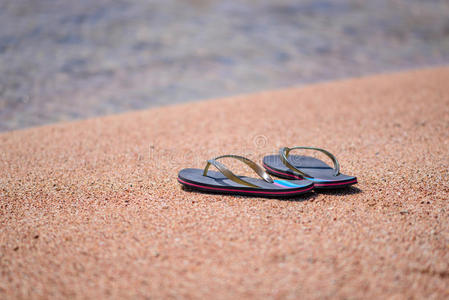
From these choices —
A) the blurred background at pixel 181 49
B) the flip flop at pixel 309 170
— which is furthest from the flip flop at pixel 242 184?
the blurred background at pixel 181 49

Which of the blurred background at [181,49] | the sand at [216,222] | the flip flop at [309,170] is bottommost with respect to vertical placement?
the sand at [216,222]

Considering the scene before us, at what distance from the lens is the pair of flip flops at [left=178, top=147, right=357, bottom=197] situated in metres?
2.35

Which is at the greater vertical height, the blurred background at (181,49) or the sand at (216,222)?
the blurred background at (181,49)

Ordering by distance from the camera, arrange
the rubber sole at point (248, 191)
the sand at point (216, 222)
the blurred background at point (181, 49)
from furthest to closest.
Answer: the blurred background at point (181, 49) < the rubber sole at point (248, 191) < the sand at point (216, 222)

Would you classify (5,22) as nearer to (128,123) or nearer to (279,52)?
(128,123)

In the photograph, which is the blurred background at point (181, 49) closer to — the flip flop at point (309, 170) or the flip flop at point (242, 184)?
the flip flop at point (242, 184)

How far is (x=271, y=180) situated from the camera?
97.0 inches

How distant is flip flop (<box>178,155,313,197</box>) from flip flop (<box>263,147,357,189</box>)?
106 millimetres

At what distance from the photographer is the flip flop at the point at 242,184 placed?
91.7 inches

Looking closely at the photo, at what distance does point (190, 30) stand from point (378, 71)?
15.6ft

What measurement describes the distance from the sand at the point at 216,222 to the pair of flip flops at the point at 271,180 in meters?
0.07

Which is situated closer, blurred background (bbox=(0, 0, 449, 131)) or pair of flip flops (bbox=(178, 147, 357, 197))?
pair of flip flops (bbox=(178, 147, 357, 197))

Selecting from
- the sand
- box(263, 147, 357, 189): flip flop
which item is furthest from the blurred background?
box(263, 147, 357, 189): flip flop

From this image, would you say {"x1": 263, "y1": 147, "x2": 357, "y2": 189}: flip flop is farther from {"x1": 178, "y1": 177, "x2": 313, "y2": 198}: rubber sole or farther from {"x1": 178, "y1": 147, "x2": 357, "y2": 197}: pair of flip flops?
{"x1": 178, "y1": 177, "x2": 313, "y2": 198}: rubber sole
